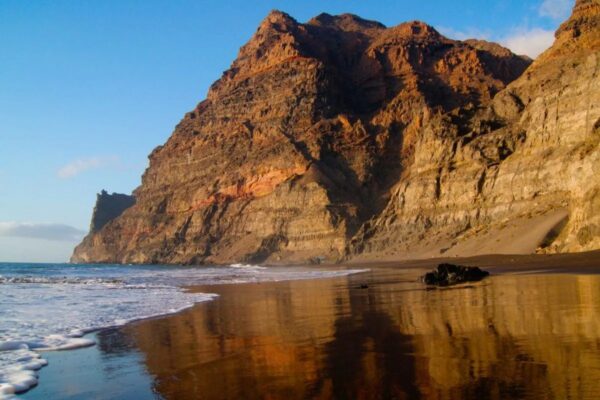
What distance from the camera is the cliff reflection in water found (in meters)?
4.92

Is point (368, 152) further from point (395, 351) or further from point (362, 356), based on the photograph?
point (362, 356)

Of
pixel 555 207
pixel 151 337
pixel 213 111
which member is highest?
pixel 213 111

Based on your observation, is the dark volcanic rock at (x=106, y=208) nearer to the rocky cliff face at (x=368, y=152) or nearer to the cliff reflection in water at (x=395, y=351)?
the rocky cliff face at (x=368, y=152)

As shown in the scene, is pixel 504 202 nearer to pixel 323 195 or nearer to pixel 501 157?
pixel 501 157

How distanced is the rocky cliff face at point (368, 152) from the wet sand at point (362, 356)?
2302 cm

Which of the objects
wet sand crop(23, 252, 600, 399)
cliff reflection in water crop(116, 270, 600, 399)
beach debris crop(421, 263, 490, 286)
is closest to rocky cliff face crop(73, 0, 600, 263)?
beach debris crop(421, 263, 490, 286)

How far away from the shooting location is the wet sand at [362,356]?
16.3 feet

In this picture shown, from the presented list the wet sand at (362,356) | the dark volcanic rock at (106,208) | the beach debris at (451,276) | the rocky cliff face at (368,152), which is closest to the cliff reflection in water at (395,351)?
the wet sand at (362,356)

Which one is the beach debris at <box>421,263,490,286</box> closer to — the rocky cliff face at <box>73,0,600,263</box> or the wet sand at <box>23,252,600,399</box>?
the wet sand at <box>23,252,600,399</box>

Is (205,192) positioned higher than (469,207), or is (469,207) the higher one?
(205,192)

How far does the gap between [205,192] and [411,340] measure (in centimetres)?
10641

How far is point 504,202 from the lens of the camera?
46.8 meters

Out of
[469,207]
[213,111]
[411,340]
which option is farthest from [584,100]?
[213,111]

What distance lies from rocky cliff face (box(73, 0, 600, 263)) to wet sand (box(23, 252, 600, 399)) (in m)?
23.0
